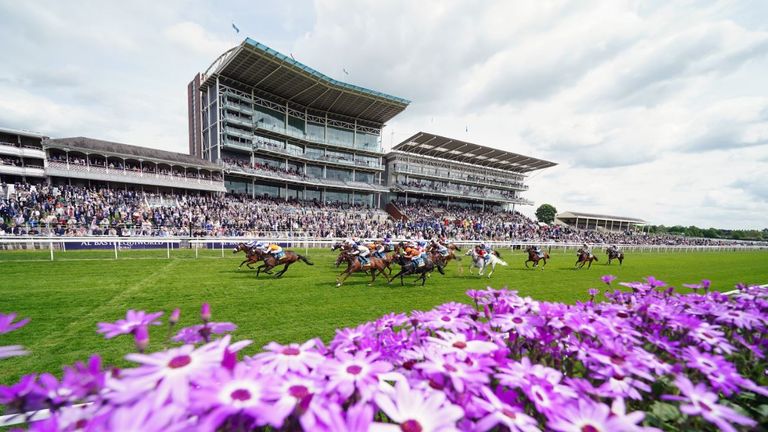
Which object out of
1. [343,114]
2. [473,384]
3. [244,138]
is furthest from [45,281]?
[343,114]

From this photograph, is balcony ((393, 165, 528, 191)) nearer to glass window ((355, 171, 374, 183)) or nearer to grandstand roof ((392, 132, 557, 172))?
grandstand roof ((392, 132, 557, 172))

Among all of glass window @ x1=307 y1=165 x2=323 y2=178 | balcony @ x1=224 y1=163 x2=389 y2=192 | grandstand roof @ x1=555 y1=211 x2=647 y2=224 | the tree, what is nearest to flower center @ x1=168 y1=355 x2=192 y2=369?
balcony @ x1=224 y1=163 x2=389 y2=192

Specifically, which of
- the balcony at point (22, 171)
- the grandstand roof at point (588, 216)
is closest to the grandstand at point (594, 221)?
the grandstand roof at point (588, 216)

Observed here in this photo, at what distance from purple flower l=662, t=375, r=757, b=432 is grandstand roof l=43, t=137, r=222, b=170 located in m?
33.5

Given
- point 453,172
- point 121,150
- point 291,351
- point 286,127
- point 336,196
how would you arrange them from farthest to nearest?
1. point 453,172
2. point 336,196
3. point 286,127
4. point 121,150
5. point 291,351

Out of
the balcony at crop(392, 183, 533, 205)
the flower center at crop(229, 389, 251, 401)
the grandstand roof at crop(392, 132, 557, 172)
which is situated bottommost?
the flower center at crop(229, 389, 251, 401)

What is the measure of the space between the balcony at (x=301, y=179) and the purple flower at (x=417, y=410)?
109 ft

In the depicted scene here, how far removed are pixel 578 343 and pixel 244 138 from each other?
37.0 metres

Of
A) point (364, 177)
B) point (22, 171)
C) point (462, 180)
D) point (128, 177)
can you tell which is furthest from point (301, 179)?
point (462, 180)

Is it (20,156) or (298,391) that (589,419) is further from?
(20,156)

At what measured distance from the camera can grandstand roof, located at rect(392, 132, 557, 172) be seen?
4266cm

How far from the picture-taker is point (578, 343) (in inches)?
55.3

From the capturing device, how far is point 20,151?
2683 cm

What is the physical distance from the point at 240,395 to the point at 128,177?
106 feet
